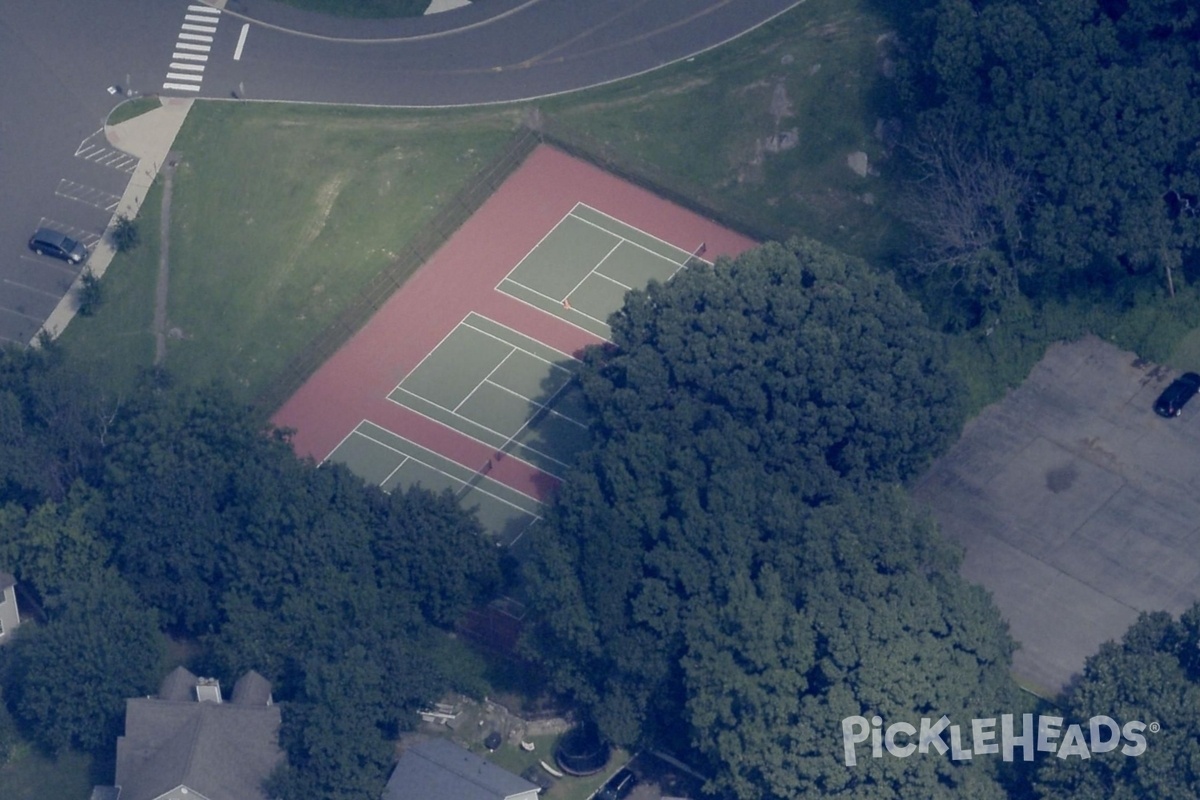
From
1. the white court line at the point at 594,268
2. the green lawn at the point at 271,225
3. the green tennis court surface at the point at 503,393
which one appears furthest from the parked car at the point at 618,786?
the green lawn at the point at 271,225

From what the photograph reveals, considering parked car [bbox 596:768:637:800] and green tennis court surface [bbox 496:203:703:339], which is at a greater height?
green tennis court surface [bbox 496:203:703:339]

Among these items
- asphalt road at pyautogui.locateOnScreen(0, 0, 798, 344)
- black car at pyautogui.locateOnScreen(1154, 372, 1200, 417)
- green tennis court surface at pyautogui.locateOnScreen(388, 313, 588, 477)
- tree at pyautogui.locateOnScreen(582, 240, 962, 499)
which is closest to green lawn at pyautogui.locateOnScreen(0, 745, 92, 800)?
green tennis court surface at pyautogui.locateOnScreen(388, 313, 588, 477)

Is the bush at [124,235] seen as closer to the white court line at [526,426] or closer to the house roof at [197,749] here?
the white court line at [526,426]

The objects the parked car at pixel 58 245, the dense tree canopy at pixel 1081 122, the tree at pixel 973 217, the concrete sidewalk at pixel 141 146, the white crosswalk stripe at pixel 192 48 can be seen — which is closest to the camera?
the dense tree canopy at pixel 1081 122

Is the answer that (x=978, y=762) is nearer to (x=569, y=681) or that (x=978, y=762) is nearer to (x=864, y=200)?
(x=569, y=681)

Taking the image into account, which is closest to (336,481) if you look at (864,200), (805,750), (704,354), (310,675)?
(310,675)

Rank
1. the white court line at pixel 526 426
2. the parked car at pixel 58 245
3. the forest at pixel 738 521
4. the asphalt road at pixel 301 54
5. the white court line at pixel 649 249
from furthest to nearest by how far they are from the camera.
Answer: the asphalt road at pixel 301 54 → the parked car at pixel 58 245 → the white court line at pixel 649 249 → the white court line at pixel 526 426 → the forest at pixel 738 521

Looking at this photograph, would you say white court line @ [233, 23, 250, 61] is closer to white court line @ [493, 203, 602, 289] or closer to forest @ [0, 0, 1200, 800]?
white court line @ [493, 203, 602, 289]

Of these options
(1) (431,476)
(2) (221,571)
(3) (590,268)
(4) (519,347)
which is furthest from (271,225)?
(2) (221,571)
